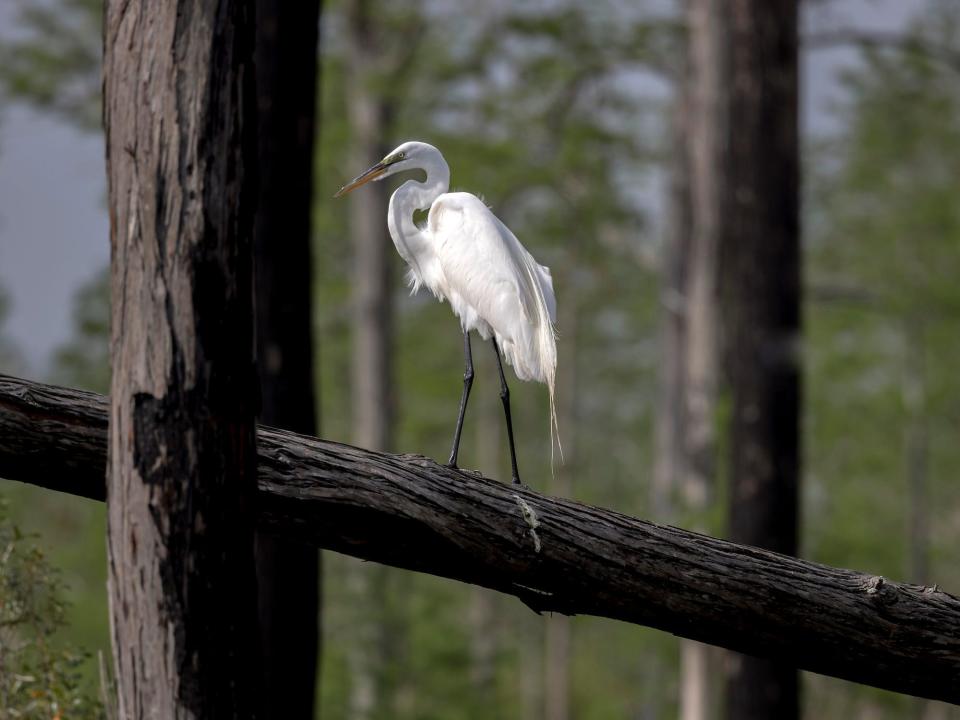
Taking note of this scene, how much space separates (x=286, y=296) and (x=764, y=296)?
3.52 meters

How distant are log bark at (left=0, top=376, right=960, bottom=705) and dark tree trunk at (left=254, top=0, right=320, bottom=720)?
1.88 m

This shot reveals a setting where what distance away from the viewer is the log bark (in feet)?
9.02

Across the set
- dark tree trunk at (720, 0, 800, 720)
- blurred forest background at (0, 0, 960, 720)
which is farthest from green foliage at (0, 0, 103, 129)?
dark tree trunk at (720, 0, 800, 720)

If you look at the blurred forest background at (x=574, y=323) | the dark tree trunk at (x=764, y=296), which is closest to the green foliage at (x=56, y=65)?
the blurred forest background at (x=574, y=323)

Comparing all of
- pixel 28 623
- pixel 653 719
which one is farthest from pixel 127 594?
pixel 653 719

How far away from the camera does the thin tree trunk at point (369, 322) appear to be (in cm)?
1199

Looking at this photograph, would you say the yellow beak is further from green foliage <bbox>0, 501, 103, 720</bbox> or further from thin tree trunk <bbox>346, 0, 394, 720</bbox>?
thin tree trunk <bbox>346, 0, 394, 720</bbox>

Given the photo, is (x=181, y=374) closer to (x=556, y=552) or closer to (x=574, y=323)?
(x=556, y=552)

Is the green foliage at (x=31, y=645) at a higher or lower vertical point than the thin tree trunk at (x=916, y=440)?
lower

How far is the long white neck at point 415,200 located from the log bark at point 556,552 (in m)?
1.24

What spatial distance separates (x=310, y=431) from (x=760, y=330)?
11.0ft

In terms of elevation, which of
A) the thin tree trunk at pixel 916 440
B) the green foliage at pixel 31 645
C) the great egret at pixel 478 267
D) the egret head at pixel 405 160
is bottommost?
the green foliage at pixel 31 645

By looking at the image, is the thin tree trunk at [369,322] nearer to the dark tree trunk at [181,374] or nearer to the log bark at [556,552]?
the log bark at [556,552]

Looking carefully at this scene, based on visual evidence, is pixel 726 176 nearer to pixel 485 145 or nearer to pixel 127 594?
pixel 127 594
